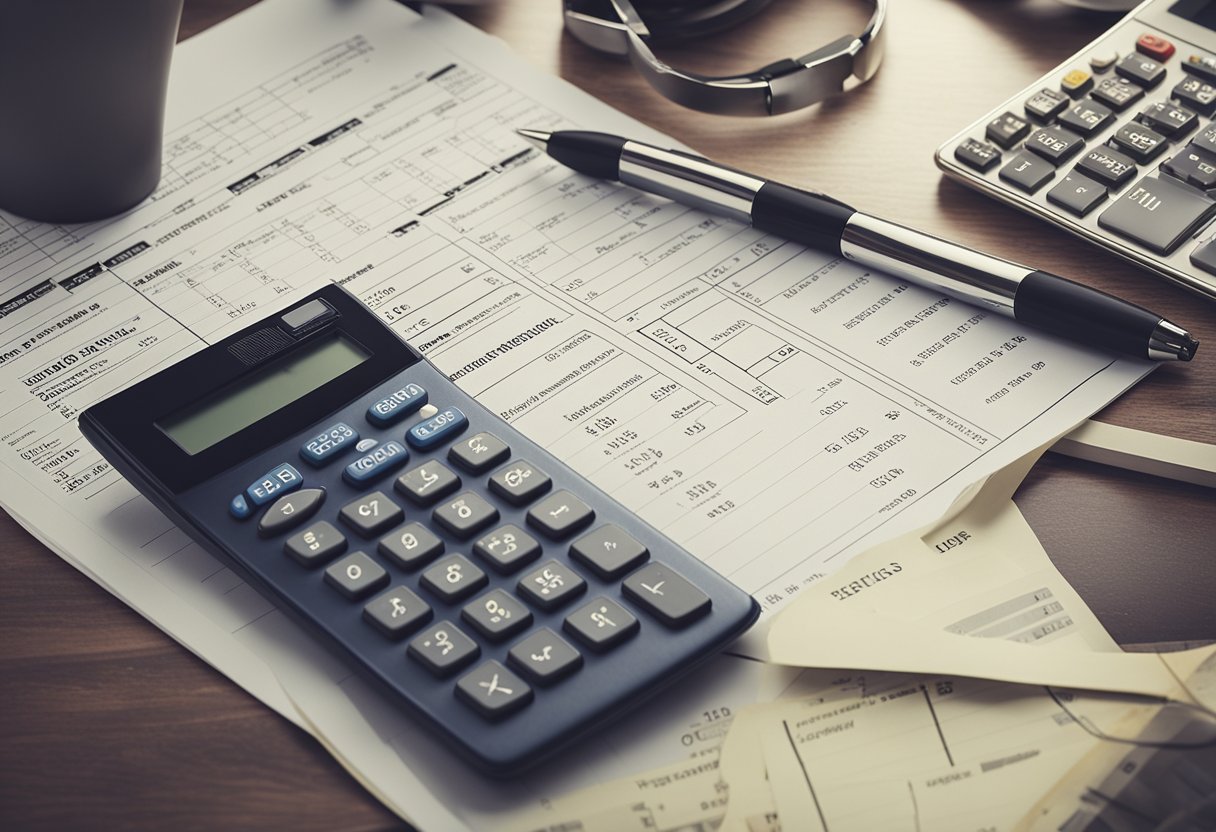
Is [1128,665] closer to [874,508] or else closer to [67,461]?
[874,508]

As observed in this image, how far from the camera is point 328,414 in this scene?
0.41m

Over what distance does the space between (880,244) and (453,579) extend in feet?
0.76

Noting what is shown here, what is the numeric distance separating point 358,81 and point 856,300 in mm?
283

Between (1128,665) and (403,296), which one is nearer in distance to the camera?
(1128,665)

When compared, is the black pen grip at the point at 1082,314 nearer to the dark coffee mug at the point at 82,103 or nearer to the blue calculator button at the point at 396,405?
the blue calculator button at the point at 396,405

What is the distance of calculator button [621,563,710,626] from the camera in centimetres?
35

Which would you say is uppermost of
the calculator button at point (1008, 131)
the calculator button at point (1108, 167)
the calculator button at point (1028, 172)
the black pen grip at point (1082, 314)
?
the calculator button at point (1108, 167)

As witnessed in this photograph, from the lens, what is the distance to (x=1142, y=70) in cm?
53

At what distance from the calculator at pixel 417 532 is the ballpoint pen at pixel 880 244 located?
15 centimetres

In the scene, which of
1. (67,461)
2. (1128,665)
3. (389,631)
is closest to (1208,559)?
(1128,665)

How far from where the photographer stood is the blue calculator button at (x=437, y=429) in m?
0.40

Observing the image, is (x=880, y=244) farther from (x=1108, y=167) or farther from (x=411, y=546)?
(x=411, y=546)

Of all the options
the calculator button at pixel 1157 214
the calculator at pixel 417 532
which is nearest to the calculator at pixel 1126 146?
the calculator button at pixel 1157 214

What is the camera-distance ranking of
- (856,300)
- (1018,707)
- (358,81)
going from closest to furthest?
(1018,707), (856,300), (358,81)
